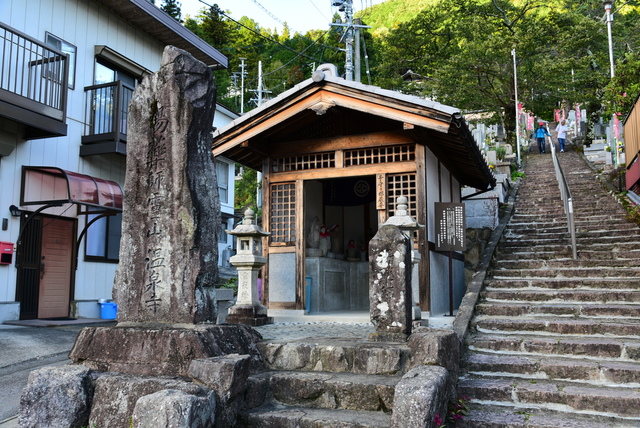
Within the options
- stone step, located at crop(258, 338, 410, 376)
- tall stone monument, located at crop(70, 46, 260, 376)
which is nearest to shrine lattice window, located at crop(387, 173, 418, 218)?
stone step, located at crop(258, 338, 410, 376)

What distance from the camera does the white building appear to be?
11969mm

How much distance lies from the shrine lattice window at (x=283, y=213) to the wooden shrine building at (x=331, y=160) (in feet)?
0.08

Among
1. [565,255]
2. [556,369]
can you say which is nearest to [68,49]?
[565,255]

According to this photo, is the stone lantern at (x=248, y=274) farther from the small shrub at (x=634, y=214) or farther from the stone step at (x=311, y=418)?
the small shrub at (x=634, y=214)

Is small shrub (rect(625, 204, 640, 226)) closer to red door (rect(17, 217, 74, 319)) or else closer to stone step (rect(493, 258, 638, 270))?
stone step (rect(493, 258, 638, 270))

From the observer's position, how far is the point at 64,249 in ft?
45.2

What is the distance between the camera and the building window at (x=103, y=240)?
14.4 m

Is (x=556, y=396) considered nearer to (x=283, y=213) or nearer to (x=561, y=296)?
(x=561, y=296)

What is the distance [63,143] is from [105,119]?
62.3 inches

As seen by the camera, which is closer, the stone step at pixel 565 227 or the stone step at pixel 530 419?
the stone step at pixel 530 419

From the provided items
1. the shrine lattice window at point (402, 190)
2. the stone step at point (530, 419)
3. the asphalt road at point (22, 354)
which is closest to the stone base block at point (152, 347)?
the asphalt road at point (22, 354)

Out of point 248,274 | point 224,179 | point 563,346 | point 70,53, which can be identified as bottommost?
point 563,346

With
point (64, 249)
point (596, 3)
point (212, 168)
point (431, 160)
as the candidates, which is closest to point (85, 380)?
point (212, 168)

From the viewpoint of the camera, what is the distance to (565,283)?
1007 cm
